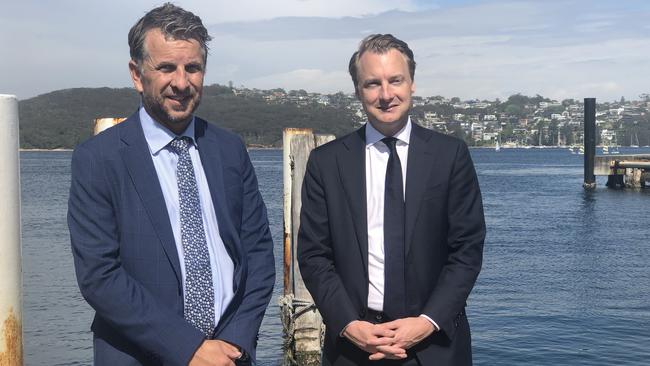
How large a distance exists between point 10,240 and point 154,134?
925mm

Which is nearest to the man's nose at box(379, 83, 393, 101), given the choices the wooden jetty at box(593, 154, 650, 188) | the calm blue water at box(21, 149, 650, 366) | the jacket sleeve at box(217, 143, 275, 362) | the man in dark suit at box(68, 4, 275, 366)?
the jacket sleeve at box(217, 143, 275, 362)

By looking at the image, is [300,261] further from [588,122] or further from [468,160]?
[588,122]

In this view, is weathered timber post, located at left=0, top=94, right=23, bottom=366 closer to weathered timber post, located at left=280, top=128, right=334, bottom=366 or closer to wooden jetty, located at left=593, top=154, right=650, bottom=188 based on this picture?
weathered timber post, located at left=280, top=128, right=334, bottom=366

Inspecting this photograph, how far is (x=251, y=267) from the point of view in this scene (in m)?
3.68

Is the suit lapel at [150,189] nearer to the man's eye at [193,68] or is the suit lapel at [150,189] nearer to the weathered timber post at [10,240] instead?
the man's eye at [193,68]

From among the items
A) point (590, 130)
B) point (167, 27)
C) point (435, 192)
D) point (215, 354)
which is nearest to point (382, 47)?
point (435, 192)

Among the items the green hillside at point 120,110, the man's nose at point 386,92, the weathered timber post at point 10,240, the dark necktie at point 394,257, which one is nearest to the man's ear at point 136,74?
the weathered timber post at point 10,240

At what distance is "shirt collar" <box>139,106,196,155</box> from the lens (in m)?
3.56

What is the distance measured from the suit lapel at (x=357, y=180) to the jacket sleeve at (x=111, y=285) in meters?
0.98

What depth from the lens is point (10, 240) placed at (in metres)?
3.93

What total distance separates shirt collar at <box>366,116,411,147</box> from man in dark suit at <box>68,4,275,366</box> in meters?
0.82

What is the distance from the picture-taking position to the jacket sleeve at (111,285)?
3309 millimetres

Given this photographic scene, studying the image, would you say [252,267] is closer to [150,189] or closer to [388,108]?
[150,189]

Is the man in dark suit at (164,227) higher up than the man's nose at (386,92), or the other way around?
the man's nose at (386,92)
